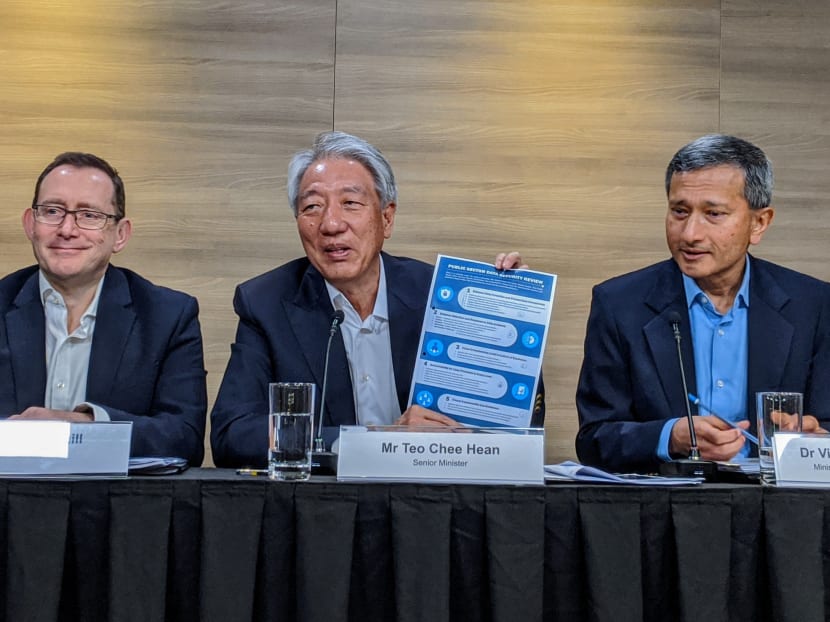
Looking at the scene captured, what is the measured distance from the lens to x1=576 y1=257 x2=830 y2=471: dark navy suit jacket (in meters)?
2.33

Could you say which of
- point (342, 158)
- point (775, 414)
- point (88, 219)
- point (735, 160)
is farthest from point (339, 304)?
point (775, 414)

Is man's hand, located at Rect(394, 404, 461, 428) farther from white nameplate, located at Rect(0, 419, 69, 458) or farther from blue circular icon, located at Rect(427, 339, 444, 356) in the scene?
white nameplate, located at Rect(0, 419, 69, 458)

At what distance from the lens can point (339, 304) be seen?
2494mm

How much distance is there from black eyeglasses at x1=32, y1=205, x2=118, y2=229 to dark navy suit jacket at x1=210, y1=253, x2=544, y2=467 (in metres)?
0.37

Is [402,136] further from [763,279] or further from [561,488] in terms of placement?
[561,488]

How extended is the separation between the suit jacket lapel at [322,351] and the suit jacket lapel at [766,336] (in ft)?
3.07

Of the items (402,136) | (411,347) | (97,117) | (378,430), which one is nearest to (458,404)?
(411,347)

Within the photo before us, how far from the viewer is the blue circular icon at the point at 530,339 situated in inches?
82.6

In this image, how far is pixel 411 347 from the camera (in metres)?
2.48

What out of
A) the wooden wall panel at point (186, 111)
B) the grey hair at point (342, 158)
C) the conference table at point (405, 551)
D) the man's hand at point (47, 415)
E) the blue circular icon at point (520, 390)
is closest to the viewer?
the conference table at point (405, 551)

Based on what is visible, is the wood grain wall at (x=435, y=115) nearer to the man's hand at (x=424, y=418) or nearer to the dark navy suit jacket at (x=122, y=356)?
the dark navy suit jacket at (x=122, y=356)

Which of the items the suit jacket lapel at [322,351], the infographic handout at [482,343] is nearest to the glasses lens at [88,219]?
the suit jacket lapel at [322,351]

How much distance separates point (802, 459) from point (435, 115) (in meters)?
2.32

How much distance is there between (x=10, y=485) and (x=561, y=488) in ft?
2.51
